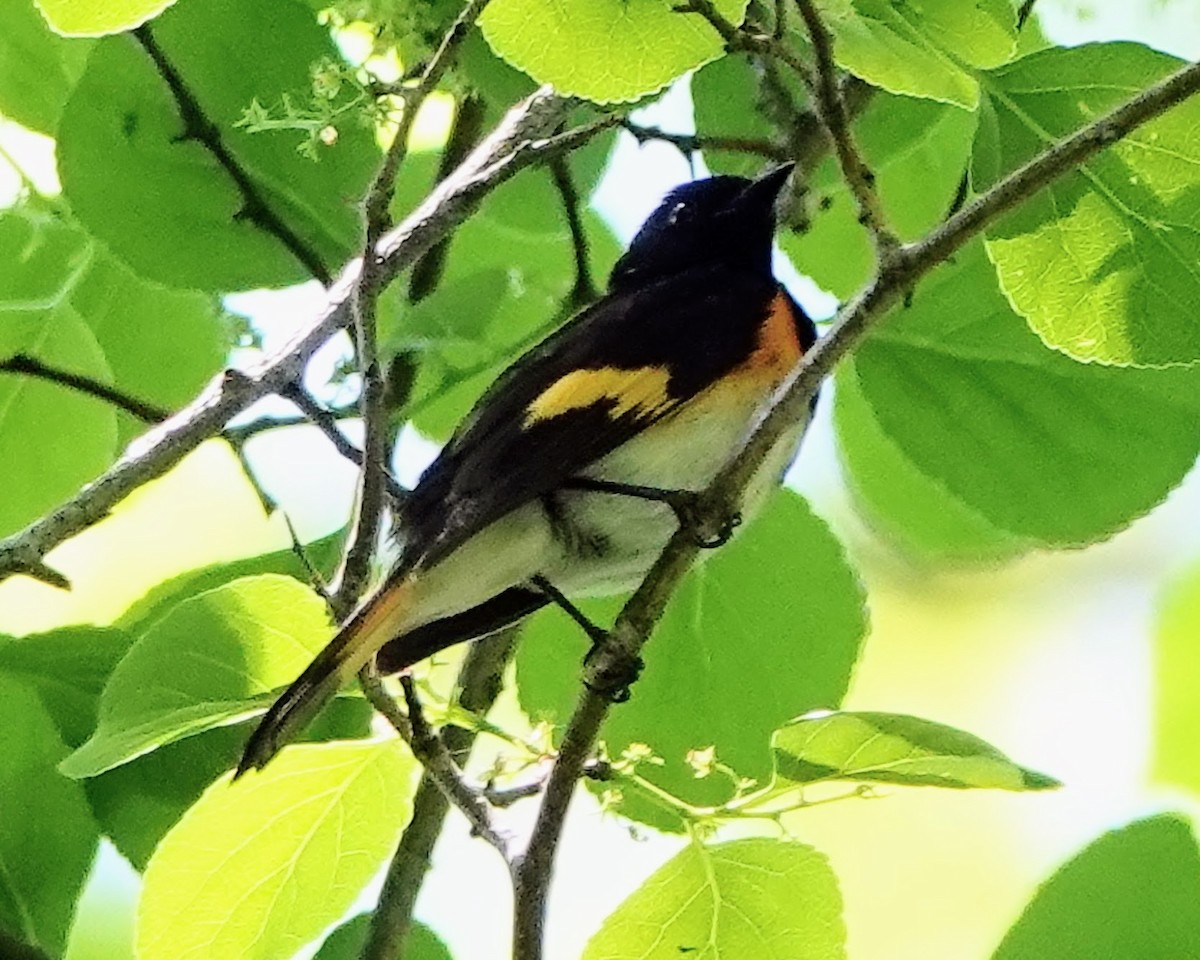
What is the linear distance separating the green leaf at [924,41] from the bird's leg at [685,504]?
19cm

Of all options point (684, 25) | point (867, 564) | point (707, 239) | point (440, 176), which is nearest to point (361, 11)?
point (684, 25)

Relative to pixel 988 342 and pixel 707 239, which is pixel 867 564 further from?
pixel 988 342

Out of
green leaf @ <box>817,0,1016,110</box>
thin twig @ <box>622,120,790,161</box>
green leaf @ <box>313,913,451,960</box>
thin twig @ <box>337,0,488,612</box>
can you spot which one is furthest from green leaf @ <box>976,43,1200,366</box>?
green leaf @ <box>313,913,451,960</box>

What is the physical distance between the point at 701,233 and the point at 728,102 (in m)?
0.26

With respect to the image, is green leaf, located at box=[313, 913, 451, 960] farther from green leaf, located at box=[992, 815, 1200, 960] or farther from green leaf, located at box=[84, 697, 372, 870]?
green leaf, located at box=[992, 815, 1200, 960]

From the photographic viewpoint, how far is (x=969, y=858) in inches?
74.3

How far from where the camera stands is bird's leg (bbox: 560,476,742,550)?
72 centimetres

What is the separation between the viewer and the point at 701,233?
119 cm

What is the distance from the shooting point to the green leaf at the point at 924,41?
640mm

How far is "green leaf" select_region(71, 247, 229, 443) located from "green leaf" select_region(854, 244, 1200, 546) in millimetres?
368

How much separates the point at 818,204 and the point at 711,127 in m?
0.08

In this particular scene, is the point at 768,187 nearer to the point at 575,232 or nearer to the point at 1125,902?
the point at 575,232

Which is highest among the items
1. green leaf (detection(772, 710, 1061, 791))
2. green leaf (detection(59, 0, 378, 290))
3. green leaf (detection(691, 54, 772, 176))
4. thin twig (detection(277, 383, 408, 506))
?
green leaf (detection(691, 54, 772, 176))

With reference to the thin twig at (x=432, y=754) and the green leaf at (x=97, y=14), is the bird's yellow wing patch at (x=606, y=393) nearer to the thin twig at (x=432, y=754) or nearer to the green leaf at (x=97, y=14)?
the thin twig at (x=432, y=754)
